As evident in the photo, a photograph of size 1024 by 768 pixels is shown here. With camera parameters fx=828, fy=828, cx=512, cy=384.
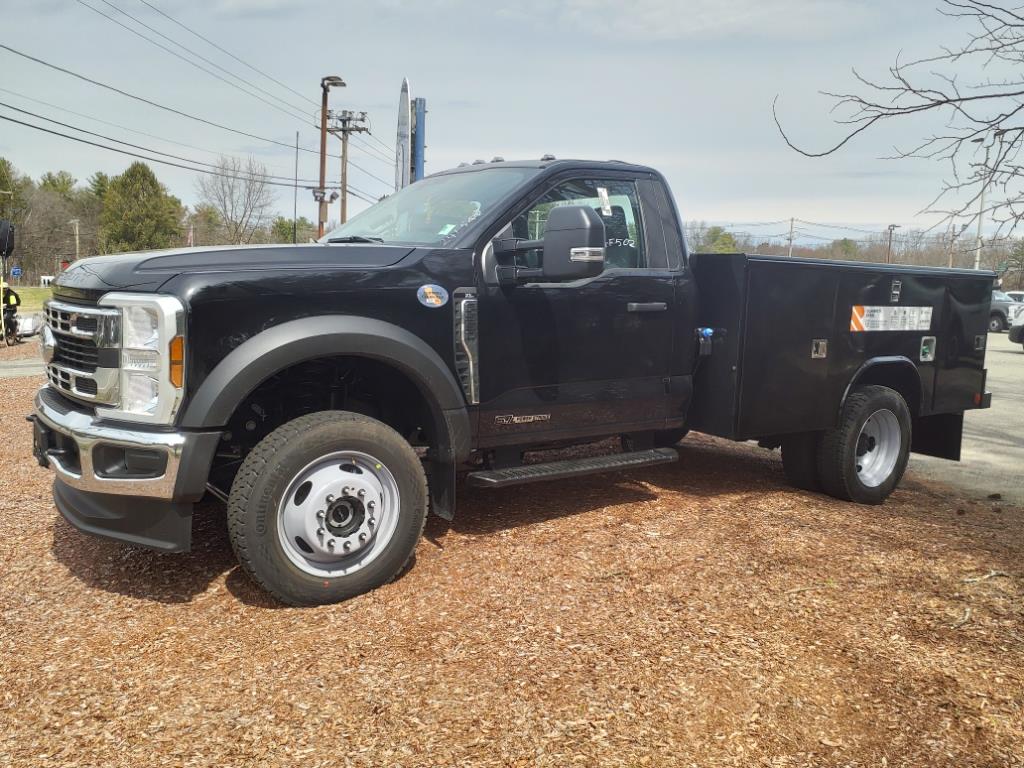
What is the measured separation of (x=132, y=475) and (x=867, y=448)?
4775 millimetres

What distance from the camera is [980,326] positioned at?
20.4 ft

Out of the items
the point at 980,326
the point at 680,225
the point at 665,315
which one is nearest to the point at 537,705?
the point at 665,315

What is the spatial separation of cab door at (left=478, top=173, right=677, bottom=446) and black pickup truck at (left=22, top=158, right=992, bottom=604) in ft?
0.05

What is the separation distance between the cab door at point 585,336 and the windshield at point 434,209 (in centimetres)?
22

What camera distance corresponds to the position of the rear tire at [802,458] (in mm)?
5684

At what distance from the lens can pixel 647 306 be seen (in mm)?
4727

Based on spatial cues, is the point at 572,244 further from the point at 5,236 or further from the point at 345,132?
the point at 345,132

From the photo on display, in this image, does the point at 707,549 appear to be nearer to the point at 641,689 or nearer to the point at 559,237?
the point at 641,689

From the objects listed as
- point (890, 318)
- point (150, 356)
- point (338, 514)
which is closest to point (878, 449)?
point (890, 318)

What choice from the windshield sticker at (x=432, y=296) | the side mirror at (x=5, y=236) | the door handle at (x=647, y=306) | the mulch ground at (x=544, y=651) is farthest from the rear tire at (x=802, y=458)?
the side mirror at (x=5, y=236)

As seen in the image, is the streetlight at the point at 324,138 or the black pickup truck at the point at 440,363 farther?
the streetlight at the point at 324,138

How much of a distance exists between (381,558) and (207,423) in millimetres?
994

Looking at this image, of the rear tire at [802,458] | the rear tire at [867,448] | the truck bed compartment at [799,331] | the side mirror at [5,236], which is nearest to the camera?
the truck bed compartment at [799,331]

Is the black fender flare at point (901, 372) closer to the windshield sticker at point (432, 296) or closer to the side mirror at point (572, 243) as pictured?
the side mirror at point (572, 243)
